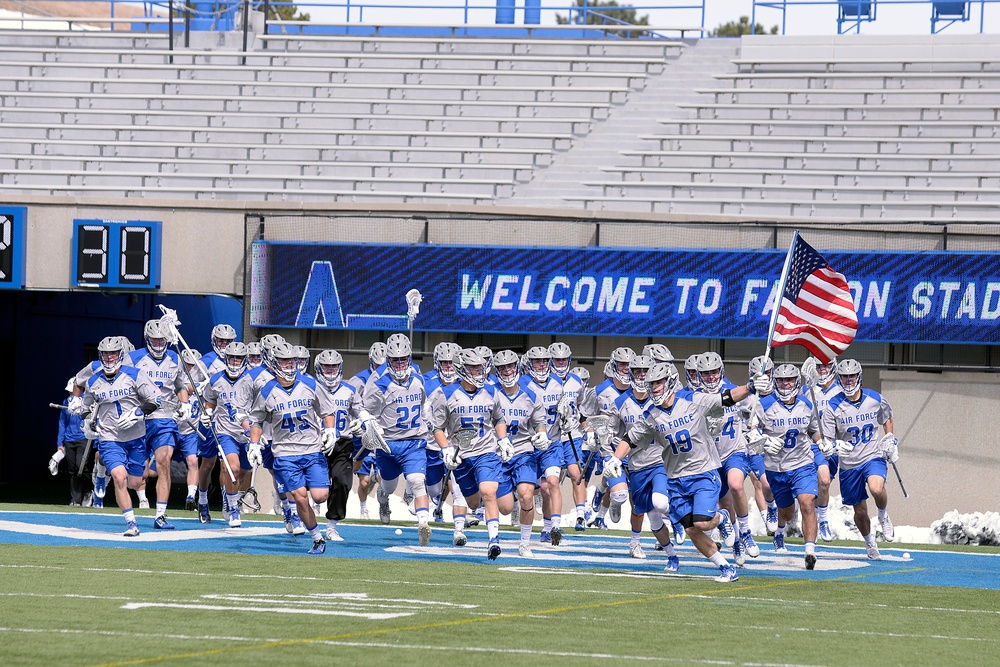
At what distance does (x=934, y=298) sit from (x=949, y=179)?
11.1 ft

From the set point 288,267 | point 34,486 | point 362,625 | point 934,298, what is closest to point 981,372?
point 934,298

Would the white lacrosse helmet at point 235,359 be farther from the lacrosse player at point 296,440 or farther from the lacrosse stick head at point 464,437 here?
the lacrosse stick head at point 464,437

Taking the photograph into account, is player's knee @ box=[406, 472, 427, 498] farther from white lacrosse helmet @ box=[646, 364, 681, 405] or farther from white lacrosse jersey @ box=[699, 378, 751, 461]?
white lacrosse helmet @ box=[646, 364, 681, 405]

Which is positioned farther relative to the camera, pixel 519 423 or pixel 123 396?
pixel 123 396

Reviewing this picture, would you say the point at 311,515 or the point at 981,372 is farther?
the point at 981,372

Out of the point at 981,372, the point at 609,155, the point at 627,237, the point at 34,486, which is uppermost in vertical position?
the point at 609,155

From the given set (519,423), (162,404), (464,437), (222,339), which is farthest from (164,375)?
(519,423)

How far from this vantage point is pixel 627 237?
68.0 feet

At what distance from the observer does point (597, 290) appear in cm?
2055

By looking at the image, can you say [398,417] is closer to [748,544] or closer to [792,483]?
[748,544]

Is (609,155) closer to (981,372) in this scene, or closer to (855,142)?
(855,142)

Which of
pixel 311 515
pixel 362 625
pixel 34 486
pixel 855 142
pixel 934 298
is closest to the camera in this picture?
pixel 362 625

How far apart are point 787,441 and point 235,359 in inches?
226

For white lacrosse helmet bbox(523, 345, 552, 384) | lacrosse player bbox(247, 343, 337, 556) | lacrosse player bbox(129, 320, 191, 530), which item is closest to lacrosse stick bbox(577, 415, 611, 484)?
white lacrosse helmet bbox(523, 345, 552, 384)
